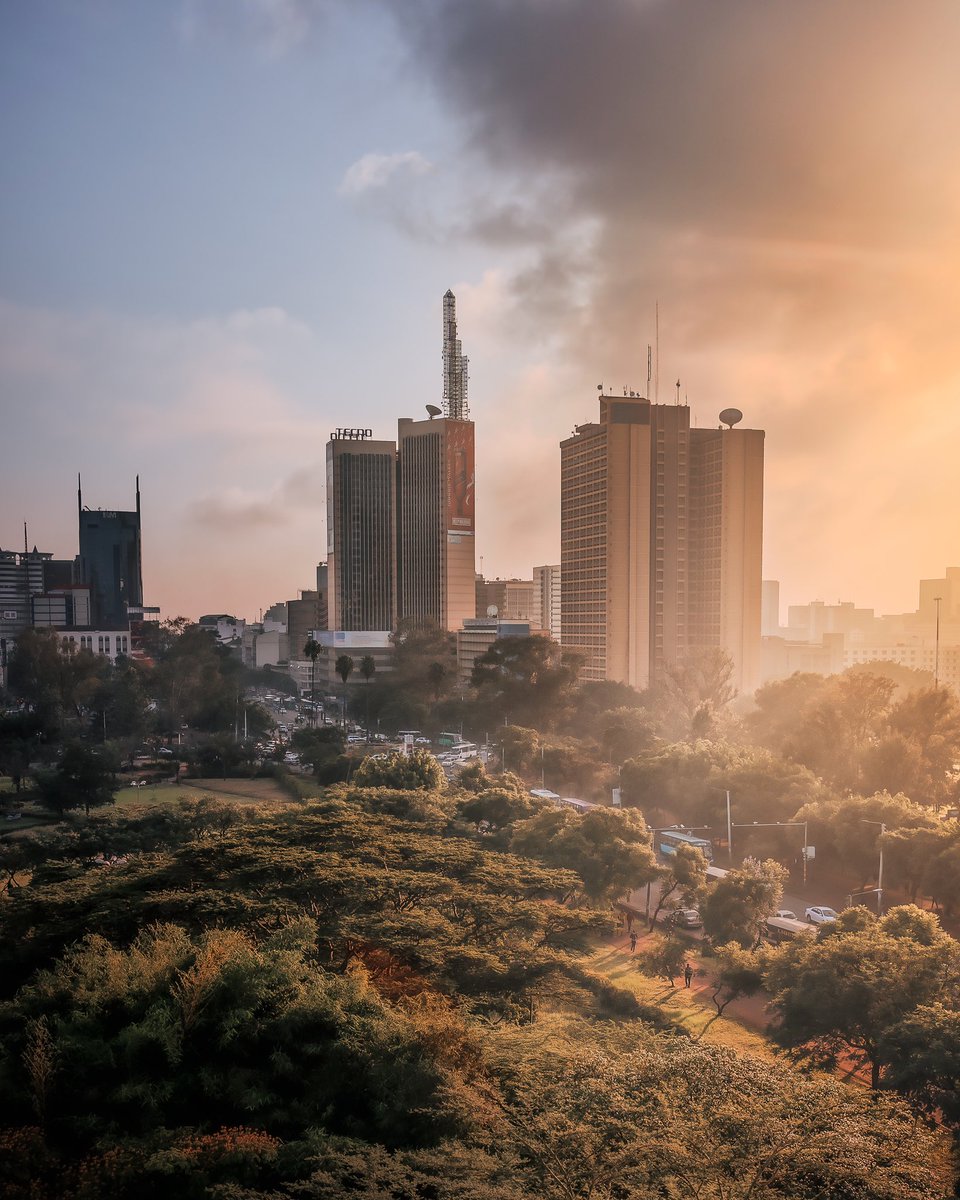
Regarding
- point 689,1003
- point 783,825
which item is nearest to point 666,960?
point 689,1003

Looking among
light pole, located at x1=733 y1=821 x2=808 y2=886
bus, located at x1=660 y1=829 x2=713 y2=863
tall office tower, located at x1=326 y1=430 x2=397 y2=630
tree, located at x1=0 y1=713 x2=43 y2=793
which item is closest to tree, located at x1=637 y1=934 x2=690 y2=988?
light pole, located at x1=733 y1=821 x2=808 y2=886

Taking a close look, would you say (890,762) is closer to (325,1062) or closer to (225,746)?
(325,1062)

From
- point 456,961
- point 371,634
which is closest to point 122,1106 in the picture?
point 456,961

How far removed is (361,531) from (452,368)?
73.4 ft

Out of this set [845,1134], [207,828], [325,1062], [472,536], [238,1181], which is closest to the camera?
[845,1134]

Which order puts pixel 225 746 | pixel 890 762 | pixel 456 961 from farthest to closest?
pixel 225 746
pixel 890 762
pixel 456 961

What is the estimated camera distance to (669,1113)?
10727 mm

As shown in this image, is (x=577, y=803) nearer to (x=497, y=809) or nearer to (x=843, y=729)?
(x=497, y=809)

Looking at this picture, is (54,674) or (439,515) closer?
(54,674)

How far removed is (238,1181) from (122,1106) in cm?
256

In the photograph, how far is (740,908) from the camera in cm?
2197

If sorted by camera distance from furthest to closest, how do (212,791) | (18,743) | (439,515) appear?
(439,515) < (18,743) < (212,791)

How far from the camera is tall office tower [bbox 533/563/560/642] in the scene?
150125 mm

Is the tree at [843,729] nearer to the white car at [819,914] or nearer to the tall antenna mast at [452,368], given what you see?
the white car at [819,914]
